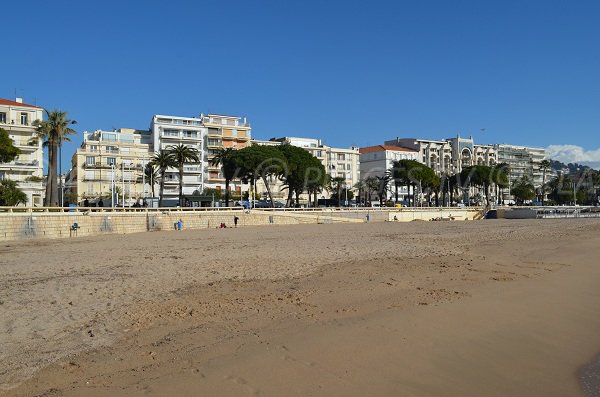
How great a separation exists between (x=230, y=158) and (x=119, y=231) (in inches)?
1318

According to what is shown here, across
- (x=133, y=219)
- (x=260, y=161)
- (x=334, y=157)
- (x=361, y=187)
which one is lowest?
(x=133, y=219)

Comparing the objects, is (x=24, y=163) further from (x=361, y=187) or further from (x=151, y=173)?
(x=361, y=187)

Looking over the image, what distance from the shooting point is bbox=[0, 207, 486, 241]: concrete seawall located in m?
31.8

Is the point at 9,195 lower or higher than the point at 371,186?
lower

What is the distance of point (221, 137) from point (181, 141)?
931 centimetres

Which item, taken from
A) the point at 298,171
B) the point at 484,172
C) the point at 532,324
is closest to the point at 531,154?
the point at 484,172

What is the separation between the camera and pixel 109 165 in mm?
92875

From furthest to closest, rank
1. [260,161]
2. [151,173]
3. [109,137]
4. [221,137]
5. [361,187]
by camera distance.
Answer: [361,187], [221,137], [109,137], [151,173], [260,161]

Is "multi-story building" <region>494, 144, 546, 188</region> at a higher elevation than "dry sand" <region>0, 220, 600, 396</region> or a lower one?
higher

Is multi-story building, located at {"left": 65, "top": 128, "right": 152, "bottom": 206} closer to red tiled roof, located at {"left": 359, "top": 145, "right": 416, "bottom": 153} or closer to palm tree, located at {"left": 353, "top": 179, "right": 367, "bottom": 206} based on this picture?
palm tree, located at {"left": 353, "top": 179, "right": 367, "bottom": 206}

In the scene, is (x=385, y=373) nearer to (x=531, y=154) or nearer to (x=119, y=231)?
(x=119, y=231)

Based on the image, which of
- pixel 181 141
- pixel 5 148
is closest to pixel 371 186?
pixel 181 141

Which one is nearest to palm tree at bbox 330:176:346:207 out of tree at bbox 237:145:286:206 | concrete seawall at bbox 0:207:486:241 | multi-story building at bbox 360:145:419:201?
multi-story building at bbox 360:145:419:201

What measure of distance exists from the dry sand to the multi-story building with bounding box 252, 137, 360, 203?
338 ft
